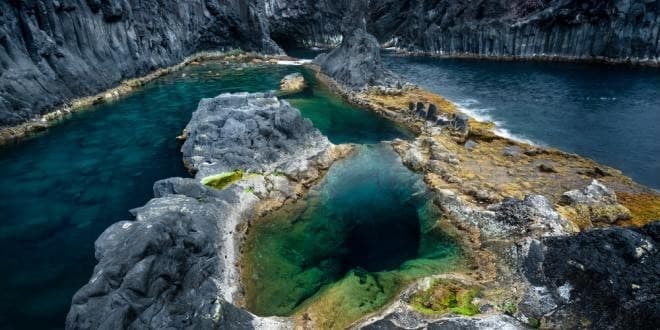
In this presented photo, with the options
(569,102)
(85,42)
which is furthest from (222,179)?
(569,102)

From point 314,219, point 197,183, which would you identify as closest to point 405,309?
point 314,219

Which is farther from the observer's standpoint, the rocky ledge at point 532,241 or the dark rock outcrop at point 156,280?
the rocky ledge at point 532,241

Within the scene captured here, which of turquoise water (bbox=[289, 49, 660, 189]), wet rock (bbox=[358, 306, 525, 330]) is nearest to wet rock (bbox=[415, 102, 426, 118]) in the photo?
turquoise water (bbox=[289, 49, 660, 189])

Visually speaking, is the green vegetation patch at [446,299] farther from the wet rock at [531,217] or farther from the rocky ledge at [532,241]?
the wet rock at [531,217]

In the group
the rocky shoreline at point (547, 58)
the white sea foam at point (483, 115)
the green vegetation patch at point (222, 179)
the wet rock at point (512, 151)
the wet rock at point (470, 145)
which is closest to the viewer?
the green vegetation patch at point (222, 179)

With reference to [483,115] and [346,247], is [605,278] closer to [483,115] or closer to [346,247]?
[346,247]

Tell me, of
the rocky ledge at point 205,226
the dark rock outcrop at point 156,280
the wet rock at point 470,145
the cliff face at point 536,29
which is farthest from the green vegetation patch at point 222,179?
the cliff face at point 536,29

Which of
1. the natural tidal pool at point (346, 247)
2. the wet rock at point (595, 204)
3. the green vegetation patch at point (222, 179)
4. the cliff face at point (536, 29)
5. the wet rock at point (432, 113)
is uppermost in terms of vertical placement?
the cliff face at point (536, 29)
